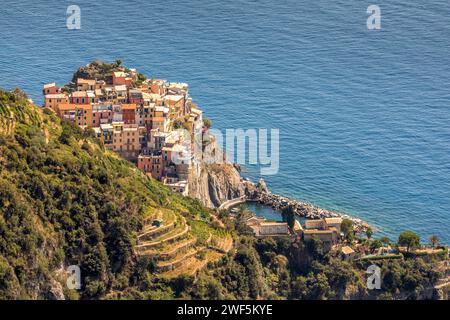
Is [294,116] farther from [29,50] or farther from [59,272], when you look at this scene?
[59,272]

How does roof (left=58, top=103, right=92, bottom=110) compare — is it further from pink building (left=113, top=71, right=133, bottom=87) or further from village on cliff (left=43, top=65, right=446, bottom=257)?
pink building (left=113, top=71, right=133, bottom=87)

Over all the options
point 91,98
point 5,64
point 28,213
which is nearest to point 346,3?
point 5,64

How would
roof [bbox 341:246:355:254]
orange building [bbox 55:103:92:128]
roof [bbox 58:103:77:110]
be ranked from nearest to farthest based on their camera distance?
1. roof [bbox 341:246:355:254]
2. orange building [bbox 55:103:92:128]
3. roof [bbox 58:103:77:110]

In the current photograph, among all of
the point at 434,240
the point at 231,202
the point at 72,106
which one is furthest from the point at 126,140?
the point at 434,240

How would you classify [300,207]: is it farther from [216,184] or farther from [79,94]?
[79,94]

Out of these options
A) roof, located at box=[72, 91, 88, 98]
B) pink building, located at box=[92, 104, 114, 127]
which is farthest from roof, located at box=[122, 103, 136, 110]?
roof, located at box=[72, 91, 88, 98]

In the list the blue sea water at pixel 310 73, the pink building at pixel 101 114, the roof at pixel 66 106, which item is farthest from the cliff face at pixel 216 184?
the roof at pixel 66 106
